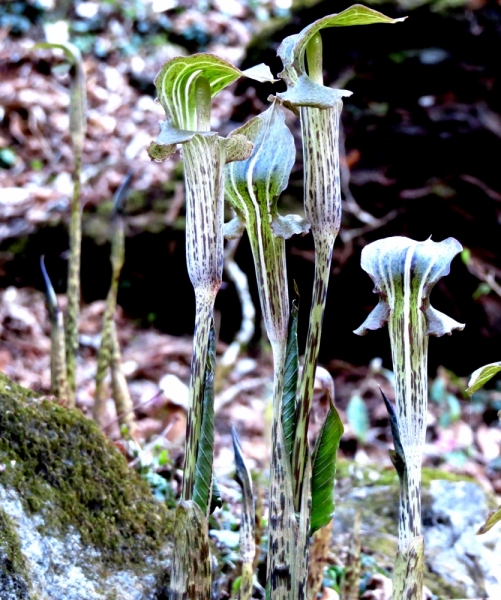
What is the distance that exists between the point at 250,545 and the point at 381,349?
4.20 m

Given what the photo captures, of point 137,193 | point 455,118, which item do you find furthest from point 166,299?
point 455,118

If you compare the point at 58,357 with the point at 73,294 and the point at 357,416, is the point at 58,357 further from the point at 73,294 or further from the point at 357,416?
the point at 357,416

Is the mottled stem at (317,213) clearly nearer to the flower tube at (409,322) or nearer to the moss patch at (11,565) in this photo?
the flower tube at (409,322)

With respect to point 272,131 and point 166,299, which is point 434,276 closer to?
point 272,131

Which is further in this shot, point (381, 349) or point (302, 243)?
point (381, 349)

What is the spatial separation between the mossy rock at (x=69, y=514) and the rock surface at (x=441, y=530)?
44.6 inches

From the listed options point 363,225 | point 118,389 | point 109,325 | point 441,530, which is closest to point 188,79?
point 109,325

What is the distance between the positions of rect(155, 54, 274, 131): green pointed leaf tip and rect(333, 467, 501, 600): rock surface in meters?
1.88

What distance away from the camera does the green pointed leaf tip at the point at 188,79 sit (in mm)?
1170

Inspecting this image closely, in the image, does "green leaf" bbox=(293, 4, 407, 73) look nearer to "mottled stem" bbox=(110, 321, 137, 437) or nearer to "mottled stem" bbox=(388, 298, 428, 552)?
"mottled stem" bbox=(388, 298, 428, 552)

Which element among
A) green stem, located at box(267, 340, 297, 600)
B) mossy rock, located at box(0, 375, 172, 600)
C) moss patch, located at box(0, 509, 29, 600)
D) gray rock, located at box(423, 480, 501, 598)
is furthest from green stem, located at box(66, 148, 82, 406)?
gray rock, located at box(423, 480, 501, 598)

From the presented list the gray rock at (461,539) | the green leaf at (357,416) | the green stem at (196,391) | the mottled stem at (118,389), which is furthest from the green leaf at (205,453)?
the green leaf at (357,416)

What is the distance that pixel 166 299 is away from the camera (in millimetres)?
5664

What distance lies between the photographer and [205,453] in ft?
4.18
